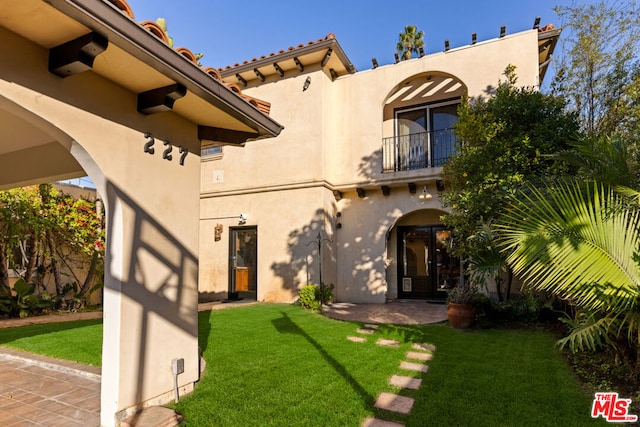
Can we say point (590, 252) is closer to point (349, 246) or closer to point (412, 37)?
point (349, 246)

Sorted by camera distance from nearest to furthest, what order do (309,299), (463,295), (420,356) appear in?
(420,356)
(463,295)
(309,299)

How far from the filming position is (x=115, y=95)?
131 inches

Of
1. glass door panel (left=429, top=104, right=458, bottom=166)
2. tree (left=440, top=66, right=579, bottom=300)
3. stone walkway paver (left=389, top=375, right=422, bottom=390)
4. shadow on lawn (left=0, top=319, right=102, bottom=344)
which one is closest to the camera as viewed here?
stone walkway paver (left=389, top=375, right=422, bottom=390)

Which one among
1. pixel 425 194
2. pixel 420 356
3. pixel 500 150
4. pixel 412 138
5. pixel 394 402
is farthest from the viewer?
pixel 412 138

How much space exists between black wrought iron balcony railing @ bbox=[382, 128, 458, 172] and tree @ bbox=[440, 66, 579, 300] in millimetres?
3122

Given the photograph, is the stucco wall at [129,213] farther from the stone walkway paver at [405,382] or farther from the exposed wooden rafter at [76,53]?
the stone walkway paver at [405,382]

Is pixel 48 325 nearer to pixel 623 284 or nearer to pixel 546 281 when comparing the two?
pixel 546 281

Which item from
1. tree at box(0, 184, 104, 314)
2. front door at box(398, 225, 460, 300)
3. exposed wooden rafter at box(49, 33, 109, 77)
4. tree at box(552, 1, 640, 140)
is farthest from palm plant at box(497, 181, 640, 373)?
tree at box(0, 184, 104, 314)

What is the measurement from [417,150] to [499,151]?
14.5 feet

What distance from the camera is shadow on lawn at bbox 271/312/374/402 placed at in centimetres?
400

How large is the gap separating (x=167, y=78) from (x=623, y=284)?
4607 millimetres

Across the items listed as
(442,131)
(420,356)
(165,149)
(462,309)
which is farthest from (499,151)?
(165,149)

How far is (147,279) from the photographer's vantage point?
3.50m

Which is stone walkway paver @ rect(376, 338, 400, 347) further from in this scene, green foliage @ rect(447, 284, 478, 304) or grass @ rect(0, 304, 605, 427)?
green foliage @ rect(447, 284, 478, 304)
